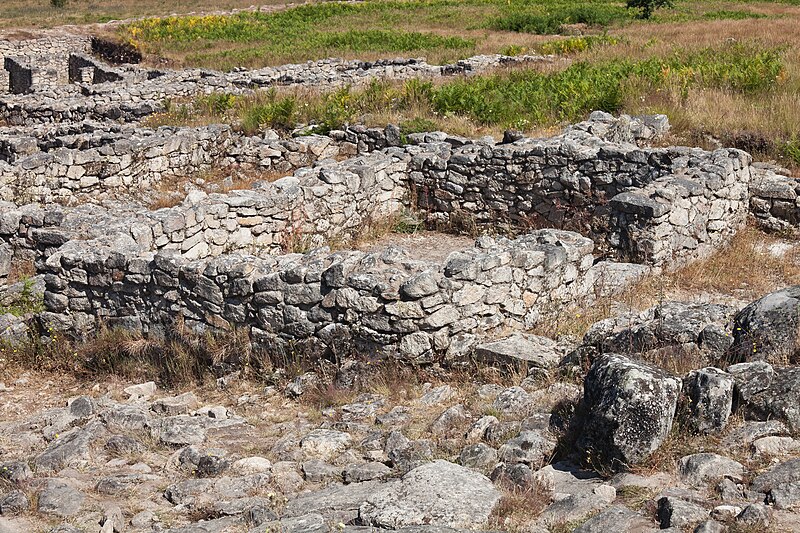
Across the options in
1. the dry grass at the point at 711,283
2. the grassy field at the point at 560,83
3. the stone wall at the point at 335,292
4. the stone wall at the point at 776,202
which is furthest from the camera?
the grassy field at the point at 560,83

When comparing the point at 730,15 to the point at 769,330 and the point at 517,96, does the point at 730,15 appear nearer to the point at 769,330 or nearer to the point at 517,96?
the point at 517,96

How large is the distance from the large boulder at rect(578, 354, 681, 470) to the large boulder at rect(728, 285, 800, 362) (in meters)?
1.08

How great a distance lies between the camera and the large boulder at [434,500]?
5516 mm

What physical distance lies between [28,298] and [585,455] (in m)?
7.37

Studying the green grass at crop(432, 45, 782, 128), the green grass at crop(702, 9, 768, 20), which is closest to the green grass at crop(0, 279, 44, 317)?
the green grass at crop(432, 45, 782, 128)

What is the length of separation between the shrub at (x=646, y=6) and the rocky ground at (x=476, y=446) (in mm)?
36923

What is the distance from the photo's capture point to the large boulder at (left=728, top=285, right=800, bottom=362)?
268 inches

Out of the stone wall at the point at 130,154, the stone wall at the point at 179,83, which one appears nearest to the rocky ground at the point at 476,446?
the stone wall at the point at 130,154

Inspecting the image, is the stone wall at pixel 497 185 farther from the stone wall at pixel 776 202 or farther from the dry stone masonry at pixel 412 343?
the stone wall at pixel 776 202

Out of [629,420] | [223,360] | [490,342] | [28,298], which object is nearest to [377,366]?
[490,342]

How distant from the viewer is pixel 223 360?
904 cm

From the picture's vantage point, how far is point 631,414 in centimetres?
590

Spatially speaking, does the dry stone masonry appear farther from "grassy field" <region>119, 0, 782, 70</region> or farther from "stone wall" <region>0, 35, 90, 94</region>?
"stone wall" <region>0, 35, 90, 94</region>

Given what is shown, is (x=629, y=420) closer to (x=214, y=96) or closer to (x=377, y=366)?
(x=377, y=366)
